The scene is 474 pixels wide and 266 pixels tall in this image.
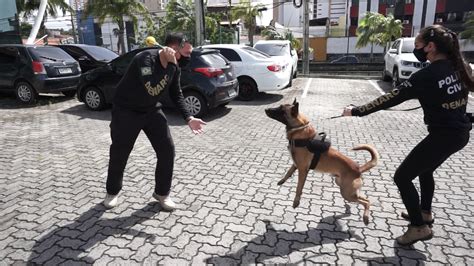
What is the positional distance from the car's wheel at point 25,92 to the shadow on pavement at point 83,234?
7121mm

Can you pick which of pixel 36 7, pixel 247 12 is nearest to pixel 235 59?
pixel 247 12

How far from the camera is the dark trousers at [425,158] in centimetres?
256

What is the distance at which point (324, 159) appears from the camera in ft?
10.3

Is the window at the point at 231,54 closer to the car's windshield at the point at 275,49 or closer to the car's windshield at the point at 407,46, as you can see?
the car's windshield at the point at 275,49

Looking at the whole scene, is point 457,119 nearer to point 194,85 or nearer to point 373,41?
point 194,85

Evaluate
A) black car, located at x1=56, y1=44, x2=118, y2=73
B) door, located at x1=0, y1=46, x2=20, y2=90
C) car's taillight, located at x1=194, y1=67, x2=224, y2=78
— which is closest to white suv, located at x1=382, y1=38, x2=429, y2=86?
car's taillight, located at x1=194, y1=67, x2=224, y2=78

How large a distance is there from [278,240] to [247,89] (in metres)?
7.26

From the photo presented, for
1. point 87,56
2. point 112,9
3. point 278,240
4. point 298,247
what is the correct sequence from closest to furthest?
point 298,247 → point 278,240 → point 87,56 → point 112,9

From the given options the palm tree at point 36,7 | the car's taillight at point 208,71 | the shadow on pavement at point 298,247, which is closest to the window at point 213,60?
the car's taillight at point 208,71

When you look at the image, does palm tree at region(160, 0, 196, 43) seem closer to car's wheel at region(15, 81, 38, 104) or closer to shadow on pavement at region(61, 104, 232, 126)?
car's wheel at region(15, 81, 38, 104)

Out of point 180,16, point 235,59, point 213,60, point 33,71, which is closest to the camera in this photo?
point 213,60

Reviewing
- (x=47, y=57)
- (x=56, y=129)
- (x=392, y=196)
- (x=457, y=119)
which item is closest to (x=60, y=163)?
(x=56, y=129)

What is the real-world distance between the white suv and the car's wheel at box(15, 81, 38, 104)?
33.9 ft

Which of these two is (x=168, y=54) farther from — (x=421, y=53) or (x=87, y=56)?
(x=87, y=56)
